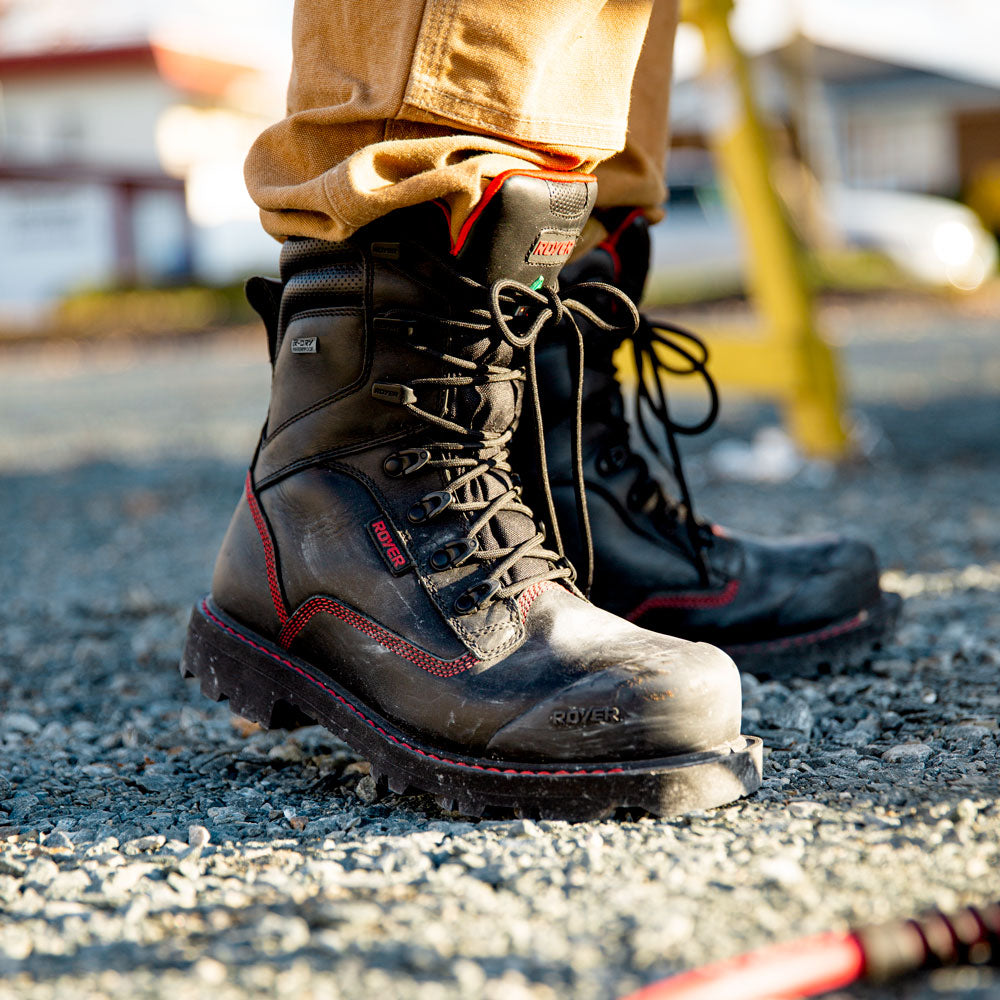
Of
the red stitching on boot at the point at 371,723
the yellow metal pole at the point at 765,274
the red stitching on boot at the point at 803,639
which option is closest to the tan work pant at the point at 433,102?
the red stitching on boot at the point at 371,723

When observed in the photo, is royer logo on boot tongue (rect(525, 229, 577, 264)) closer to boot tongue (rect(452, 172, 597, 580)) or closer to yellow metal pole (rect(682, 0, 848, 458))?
boot tongue (rect(452, 172, 597, 580))

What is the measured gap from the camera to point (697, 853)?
100 centimetres

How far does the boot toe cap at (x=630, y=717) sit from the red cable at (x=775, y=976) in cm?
29

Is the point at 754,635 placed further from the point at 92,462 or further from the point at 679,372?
the point at 92,462

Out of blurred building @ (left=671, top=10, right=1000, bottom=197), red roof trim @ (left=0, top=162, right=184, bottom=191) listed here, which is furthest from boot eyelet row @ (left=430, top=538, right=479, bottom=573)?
blurred building @ (left=671, top=10, right=1000, bottom=197)

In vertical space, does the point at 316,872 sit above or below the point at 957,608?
above

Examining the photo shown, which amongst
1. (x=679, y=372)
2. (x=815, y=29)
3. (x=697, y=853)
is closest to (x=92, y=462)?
(x=679, y=372)

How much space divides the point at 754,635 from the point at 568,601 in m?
0.45

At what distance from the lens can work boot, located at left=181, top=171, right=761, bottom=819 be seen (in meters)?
1.10

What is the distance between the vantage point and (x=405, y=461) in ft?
4.03

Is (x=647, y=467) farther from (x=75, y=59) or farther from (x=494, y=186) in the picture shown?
(x=75, y=59)

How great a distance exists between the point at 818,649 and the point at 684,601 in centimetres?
21

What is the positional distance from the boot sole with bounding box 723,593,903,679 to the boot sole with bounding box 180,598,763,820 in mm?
407

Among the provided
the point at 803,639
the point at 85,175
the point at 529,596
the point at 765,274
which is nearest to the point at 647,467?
the point at 803,639
